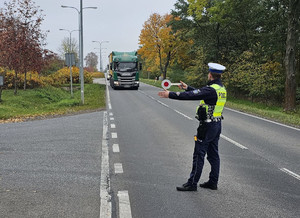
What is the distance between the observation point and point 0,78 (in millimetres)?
15148

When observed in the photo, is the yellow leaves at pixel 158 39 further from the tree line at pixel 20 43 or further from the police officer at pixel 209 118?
the police officer at pixel 209 118

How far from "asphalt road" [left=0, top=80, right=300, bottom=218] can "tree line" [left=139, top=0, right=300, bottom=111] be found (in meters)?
10.2

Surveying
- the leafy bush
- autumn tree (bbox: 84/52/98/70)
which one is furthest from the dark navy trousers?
autumn tree (bbox: 84/52/98/70)

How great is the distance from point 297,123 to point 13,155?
9782 mm

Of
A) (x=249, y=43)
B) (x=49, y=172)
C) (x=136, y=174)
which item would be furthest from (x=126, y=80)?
(x=136, y=174)

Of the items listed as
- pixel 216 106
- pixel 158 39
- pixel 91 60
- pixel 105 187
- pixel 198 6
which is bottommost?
pixel 105 187

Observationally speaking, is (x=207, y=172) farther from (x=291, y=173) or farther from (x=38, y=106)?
(x=38, y=106)

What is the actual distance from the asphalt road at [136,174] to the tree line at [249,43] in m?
10.2

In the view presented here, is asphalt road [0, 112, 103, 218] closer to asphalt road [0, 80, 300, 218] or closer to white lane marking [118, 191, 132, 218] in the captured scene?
asphalt road [0, 80, 300, 218]

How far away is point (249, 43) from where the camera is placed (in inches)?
1026

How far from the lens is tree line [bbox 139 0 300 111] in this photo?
57.2ft

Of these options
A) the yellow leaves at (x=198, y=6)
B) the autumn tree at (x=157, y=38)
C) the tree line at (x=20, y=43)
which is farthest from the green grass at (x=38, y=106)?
the autumn tree at (x=157, y=38)

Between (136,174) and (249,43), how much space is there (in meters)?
23.6

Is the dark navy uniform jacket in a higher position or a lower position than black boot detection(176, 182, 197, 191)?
higher
